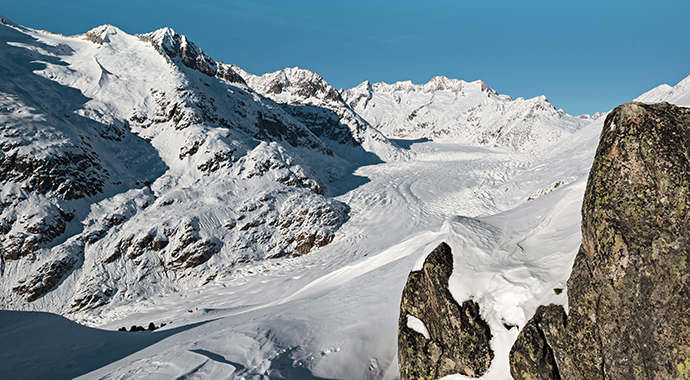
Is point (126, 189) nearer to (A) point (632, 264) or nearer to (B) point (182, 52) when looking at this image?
(B) point (182, 52)

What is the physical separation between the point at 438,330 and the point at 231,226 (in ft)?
89.6

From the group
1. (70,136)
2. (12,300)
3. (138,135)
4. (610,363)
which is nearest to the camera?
(610,363)

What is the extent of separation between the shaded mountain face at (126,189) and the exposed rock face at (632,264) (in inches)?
1068

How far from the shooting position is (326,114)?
3450 inches

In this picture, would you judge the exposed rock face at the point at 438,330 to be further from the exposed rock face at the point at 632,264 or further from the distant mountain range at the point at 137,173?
the distant mountain range at the point at 137,173

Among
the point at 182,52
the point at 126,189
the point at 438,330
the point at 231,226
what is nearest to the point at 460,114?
the point at 182,52

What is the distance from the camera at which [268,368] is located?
334 inches

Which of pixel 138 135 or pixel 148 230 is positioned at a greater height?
pixel 138 135

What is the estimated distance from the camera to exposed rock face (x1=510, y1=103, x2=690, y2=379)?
13.4ft

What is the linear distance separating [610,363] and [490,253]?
9.03ft

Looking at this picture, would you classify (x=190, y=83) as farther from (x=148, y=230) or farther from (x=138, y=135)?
(x=148, y=230)

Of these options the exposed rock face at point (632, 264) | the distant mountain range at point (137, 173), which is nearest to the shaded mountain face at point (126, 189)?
the distant mountain range at point (137, 173)

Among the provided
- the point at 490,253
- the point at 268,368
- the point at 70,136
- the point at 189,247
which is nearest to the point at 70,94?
the point at 70,136

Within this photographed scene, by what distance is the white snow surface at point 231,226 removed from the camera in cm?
801
